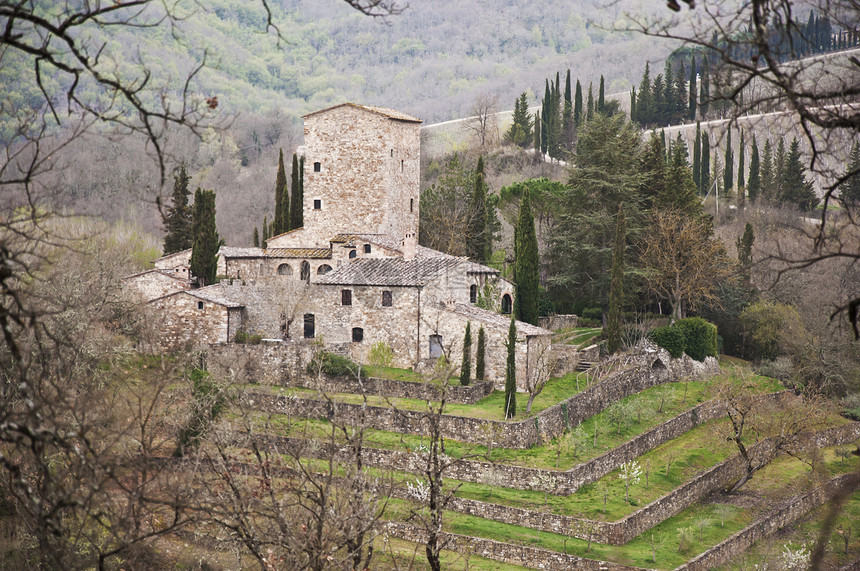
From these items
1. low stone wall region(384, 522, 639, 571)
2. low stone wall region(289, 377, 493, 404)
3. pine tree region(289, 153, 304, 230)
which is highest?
pine tree region(289, 153, 304, 230)

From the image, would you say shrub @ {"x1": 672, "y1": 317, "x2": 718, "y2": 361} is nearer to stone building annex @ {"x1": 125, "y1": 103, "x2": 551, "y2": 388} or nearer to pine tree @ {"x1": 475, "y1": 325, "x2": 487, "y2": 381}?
stone building annex @ {"x1": 125, "y1": 103, "x2": 551, "y2": 388}

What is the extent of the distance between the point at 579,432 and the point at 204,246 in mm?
19334

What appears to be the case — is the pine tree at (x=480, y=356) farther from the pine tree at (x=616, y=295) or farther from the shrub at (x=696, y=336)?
the shrub at (x=696, y=336)

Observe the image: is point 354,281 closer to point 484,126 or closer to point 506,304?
point 506,304

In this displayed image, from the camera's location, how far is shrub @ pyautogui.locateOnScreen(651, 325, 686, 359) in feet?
110

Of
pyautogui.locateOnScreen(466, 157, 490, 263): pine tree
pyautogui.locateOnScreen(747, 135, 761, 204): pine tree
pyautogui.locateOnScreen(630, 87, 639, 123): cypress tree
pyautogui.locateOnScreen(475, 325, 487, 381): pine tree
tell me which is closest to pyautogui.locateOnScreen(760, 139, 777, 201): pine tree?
pyautogui.locateOnScreen(747, 135, 761, 204): pine tree

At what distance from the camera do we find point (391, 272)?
1245 inches

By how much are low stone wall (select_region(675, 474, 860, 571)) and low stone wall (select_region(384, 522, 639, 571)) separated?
2.14 meters

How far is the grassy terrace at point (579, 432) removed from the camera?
24312 millimetres

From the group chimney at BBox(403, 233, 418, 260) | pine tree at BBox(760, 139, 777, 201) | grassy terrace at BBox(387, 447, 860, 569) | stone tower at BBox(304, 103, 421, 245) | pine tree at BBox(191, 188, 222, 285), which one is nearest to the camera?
grassy terrace at BBox(387, 447, 860, 569)

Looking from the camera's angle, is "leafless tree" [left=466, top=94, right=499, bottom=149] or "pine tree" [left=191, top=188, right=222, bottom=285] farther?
"leafless tree" [left=466, top=94, right=499, bottom=149]

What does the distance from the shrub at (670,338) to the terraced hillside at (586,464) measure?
76cm

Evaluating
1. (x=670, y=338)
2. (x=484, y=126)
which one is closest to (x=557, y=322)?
(x=670, y=338)

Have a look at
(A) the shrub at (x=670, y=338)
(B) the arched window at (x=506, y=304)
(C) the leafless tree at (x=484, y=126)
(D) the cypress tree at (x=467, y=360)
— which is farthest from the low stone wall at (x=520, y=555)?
(C) the leafless tree at (x=484, y=126)
